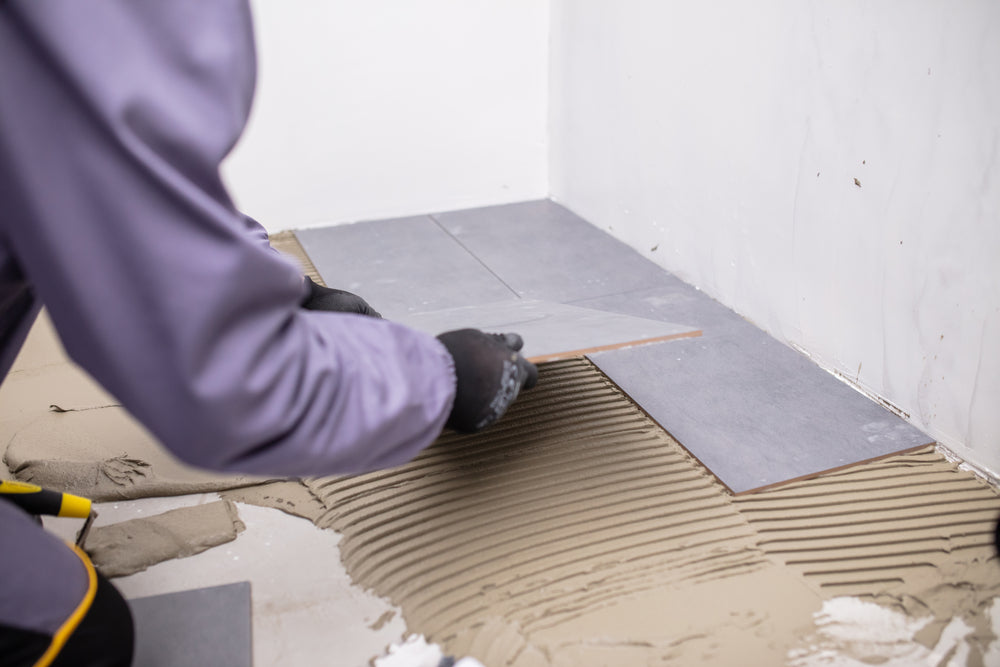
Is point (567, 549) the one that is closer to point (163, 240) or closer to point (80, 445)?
point (163, 240)

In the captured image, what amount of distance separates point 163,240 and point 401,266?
2.00 metres

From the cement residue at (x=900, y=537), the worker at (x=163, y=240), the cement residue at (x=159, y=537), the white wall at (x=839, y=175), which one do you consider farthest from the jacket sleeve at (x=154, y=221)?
the white wall at (x=839, y=175)

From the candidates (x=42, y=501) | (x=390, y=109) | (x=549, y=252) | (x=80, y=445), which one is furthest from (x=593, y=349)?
(x=390, y=109)

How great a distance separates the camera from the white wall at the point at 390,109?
292 cm

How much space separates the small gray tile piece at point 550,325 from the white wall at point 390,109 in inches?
55.3

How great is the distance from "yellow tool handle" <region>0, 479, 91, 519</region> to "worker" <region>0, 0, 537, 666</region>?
55 centimetres

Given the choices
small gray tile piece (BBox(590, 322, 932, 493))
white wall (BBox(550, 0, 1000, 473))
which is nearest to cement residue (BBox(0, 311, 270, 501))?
small gray tile piece (BBox(590, 322, 932, 493))

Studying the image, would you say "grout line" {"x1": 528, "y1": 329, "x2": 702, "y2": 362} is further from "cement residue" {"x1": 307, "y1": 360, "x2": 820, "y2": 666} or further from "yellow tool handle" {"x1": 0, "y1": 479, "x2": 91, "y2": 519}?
"yellow tool handle" {"x1": 0, "y1": 479, "x2": 91, "y2": 519}

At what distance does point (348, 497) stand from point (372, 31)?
2.05 m

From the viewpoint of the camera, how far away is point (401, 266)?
105 inches

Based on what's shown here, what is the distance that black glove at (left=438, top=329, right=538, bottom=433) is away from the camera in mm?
1092

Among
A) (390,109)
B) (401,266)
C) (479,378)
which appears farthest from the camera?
(390,109)

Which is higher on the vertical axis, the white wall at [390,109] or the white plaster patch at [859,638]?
the white wall at [390,109]

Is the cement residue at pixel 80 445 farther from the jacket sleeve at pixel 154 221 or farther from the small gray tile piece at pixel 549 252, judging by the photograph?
the small gray tile piece at pixel 549 252
